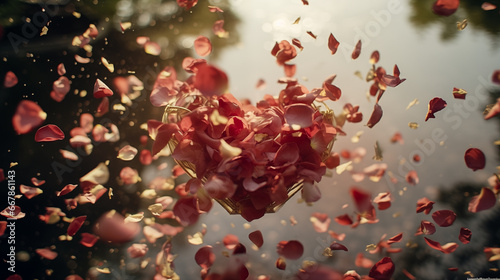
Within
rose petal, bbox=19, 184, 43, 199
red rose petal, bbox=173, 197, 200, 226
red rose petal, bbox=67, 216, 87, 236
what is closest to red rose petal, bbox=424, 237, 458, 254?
red rose petal, bbox=173, 197, 200, 226

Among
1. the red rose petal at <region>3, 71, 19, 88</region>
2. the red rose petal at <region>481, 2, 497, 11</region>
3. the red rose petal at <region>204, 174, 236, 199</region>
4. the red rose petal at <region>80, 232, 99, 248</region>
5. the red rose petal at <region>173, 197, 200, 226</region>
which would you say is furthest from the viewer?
the red rose petal at <region>481, 2, 497, 11</region>

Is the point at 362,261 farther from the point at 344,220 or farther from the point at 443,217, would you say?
the point at 443,217

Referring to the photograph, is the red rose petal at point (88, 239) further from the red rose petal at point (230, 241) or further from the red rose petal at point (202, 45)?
the red rose petal at point (202, 45)

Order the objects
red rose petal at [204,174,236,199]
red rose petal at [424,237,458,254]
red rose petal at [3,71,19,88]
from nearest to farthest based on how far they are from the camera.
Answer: red rose petal at [204,174,236,199] < red rose petal at [424,237,458,254] < red rose petal at [3,71,19,88]

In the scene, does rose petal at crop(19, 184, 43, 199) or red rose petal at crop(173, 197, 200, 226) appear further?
rose petal at crop(19, 184, 43, 199)

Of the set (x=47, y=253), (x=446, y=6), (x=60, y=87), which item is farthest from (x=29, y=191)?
(x=446, y=6)

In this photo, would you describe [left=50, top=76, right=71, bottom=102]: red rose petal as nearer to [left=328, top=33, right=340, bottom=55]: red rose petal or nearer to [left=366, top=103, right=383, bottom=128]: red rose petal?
[left=328, top=33, right=340, bottom=55]: red rose petal

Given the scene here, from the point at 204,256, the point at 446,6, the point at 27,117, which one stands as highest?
the point at 446,6
